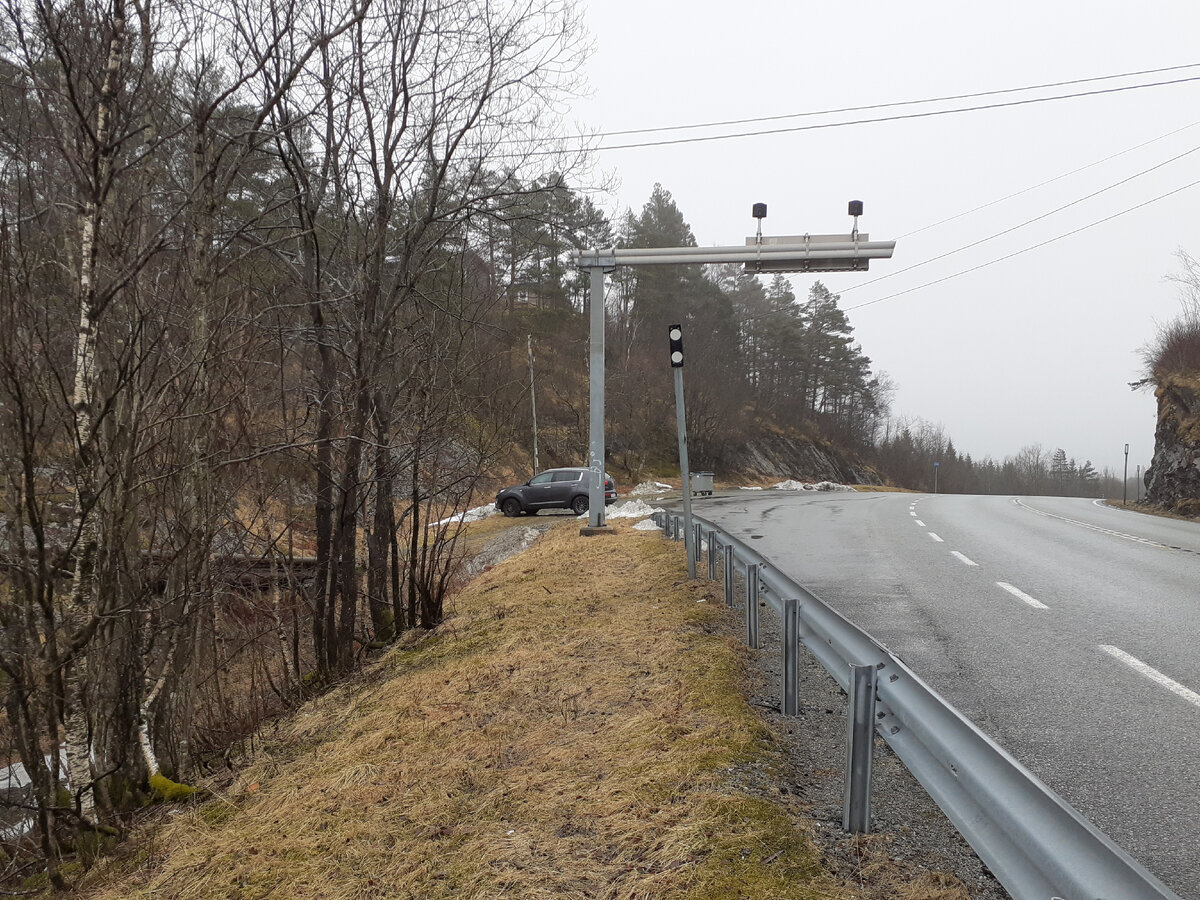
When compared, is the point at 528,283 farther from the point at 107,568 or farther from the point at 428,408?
the point at 107,568

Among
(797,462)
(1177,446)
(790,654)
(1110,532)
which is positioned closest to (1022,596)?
(790,654)

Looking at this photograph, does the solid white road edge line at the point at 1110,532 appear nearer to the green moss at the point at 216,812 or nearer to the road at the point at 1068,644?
the road at the point at 1068,644

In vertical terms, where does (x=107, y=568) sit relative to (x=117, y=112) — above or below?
below

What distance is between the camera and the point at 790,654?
4797mm

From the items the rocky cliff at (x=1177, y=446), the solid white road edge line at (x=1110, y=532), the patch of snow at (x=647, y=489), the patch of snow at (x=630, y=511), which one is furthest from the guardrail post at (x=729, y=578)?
the patch of snow at (x=647, y=489)

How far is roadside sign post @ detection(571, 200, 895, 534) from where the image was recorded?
50.9ft

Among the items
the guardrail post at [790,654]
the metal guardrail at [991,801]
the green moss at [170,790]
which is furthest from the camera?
the green moss at [170,790]

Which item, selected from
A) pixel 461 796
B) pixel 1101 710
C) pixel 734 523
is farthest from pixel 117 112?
pixel 734 523

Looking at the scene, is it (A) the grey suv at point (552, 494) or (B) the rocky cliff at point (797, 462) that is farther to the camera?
(B) the rocky cliff at point (797, 462)

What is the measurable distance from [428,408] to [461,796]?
5.95 metres

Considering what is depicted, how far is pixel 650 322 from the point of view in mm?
57562

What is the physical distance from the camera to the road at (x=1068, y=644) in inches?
147

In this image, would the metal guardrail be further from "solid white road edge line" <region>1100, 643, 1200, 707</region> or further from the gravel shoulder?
"solid white road edge line" <region>1100, 643, 1200, 707</region>

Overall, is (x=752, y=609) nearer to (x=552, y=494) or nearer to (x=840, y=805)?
(x=840, y=805)
